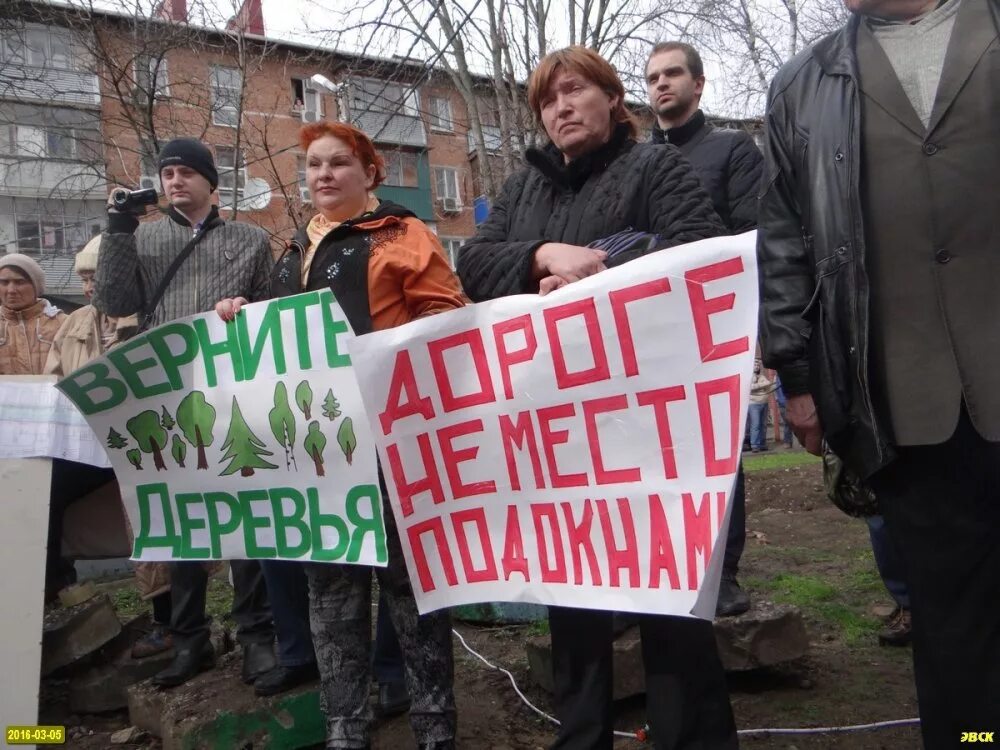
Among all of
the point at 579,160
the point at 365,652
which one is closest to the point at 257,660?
the point at 365,652

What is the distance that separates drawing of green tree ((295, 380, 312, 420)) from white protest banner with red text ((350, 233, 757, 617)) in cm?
29

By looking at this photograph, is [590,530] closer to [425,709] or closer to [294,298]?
[425,709]

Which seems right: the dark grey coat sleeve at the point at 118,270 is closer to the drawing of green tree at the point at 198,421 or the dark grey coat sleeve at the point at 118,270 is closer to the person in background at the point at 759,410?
the drawing of green tree at the point at 198,421

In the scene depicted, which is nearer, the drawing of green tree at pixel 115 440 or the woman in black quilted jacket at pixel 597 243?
the woman in black quilted jacket at pixel 597 243

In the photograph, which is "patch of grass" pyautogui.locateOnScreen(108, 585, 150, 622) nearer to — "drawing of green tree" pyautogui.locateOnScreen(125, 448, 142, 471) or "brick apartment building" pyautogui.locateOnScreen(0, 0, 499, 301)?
"drawing of green tree" pyautogui.locateOnScreen(125, 448, 142, 471)

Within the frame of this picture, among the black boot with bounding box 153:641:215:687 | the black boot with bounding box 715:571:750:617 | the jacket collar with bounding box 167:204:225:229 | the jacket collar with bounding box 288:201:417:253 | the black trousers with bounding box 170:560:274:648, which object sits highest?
the jacket collar with bounding box 167:204:225:229

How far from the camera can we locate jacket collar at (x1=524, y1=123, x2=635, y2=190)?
6.57 feet

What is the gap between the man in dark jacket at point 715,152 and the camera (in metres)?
2.74

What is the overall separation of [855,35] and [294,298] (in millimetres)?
1651

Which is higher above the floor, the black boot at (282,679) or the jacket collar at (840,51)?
the jacket collar at (840,51)

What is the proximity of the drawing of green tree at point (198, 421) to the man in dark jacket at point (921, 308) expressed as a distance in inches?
70.9

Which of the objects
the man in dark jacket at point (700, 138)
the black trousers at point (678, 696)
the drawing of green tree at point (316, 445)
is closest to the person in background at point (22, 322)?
the drawing of green tree at point (316, 445)

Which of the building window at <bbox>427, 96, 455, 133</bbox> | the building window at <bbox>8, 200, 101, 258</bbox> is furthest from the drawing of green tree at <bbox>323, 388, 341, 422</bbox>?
the building window at <bbox>8, 200, 101, 258</bbox>

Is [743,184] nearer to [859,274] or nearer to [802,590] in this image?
[859,274]
